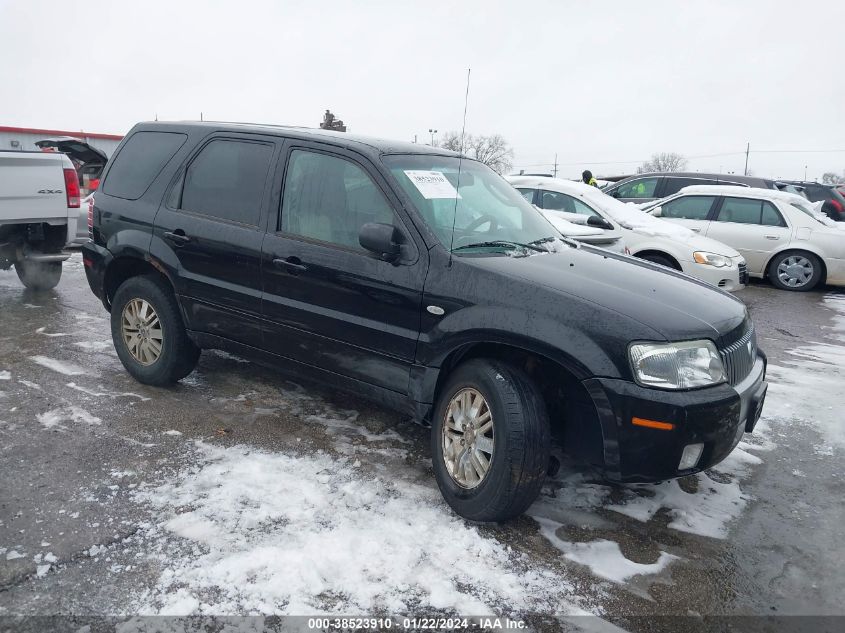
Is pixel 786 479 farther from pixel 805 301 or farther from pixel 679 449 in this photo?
pixel 805 301

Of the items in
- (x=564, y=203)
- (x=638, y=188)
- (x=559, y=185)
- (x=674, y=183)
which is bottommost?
(x=564, y=203)

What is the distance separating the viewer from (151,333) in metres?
4.75

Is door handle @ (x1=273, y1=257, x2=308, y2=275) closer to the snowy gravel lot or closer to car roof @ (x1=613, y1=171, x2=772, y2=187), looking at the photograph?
the snowy gravel lot

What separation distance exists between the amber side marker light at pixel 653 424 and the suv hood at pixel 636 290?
14.6 inches

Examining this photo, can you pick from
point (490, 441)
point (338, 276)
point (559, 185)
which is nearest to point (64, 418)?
point (338, 276)

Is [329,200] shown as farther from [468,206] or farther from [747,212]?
[747,212]

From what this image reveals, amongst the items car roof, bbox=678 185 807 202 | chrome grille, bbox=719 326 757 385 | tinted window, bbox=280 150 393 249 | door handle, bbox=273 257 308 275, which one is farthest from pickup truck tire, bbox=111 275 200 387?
car roof, bbox=678 185 807 202

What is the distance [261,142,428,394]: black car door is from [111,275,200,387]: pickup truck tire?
0.89 meters

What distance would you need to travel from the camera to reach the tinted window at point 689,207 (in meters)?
11.3

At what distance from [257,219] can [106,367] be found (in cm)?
214

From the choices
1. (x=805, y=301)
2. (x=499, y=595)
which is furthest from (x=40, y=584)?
(x=805, y=301)

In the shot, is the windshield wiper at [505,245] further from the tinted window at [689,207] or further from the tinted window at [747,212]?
the tinted window at [747,212]

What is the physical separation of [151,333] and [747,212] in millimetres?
9952

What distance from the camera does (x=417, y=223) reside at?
140 inches
